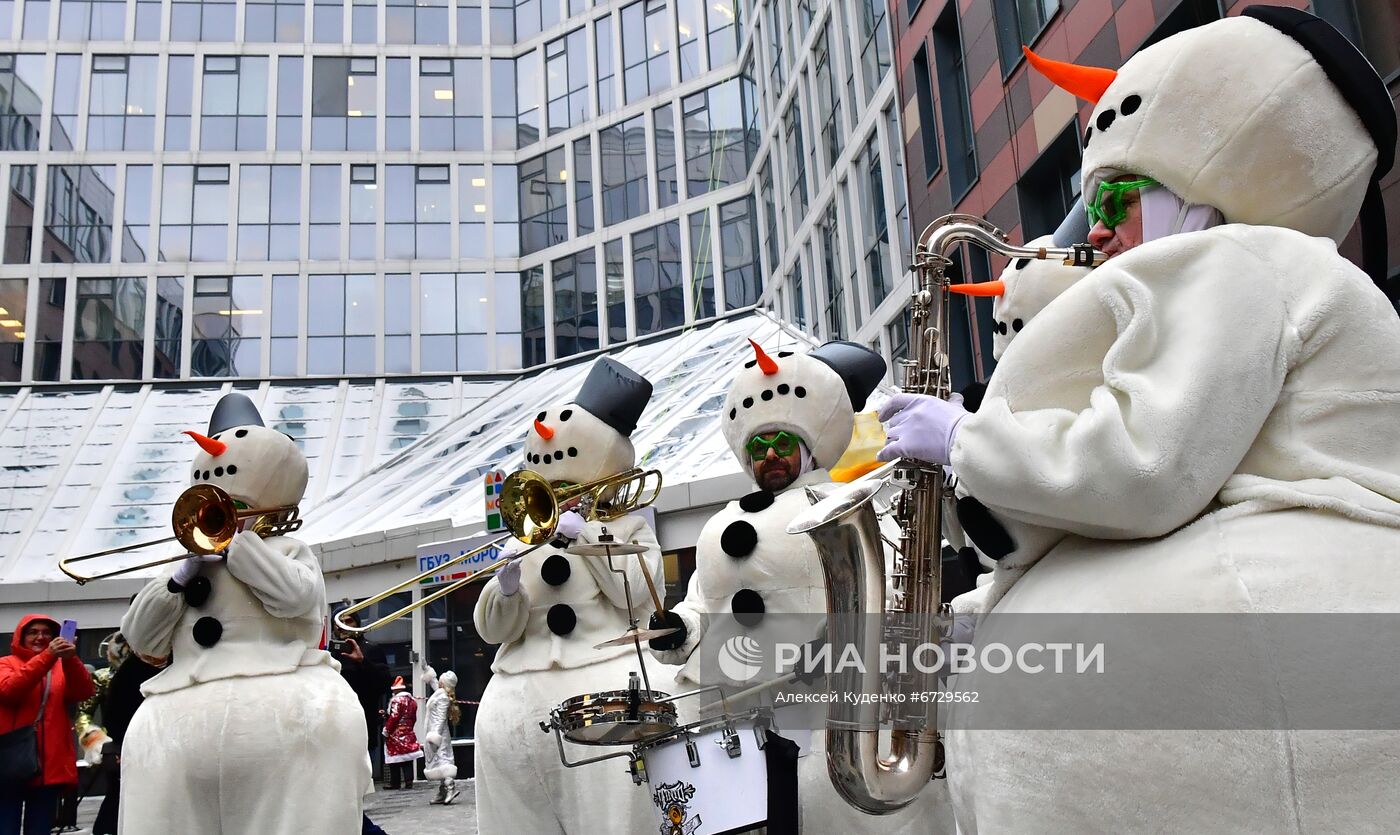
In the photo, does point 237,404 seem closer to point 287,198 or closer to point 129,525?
point 129,525

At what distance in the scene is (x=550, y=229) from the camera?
97.2 feet

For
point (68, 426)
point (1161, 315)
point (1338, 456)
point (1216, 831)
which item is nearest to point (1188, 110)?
point (1161, 315)

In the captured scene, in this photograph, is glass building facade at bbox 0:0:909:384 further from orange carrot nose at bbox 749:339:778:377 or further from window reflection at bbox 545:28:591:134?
orange carrot nose at bbox 749:339:778:377

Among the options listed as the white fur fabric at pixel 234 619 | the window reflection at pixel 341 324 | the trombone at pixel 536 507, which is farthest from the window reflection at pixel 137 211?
the trombone at pixel 536 507

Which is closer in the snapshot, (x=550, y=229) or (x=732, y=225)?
(x=732, y=225)

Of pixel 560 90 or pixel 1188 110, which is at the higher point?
pixel 560 90

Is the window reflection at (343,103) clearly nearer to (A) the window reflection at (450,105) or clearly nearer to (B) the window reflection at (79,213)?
(A) the window reflection at (450,105)

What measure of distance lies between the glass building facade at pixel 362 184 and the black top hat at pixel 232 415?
810 inches

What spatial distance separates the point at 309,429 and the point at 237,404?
2068cm

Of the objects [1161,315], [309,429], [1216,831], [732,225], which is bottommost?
[1216,831]

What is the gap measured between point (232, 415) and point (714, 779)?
3472mm

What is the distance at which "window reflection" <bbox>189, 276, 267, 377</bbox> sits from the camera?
28172 mm

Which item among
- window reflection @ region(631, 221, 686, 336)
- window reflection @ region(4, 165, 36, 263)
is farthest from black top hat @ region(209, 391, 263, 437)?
window reflection @ region(4, 165, 36, 263)

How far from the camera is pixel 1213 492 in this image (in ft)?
6.78
